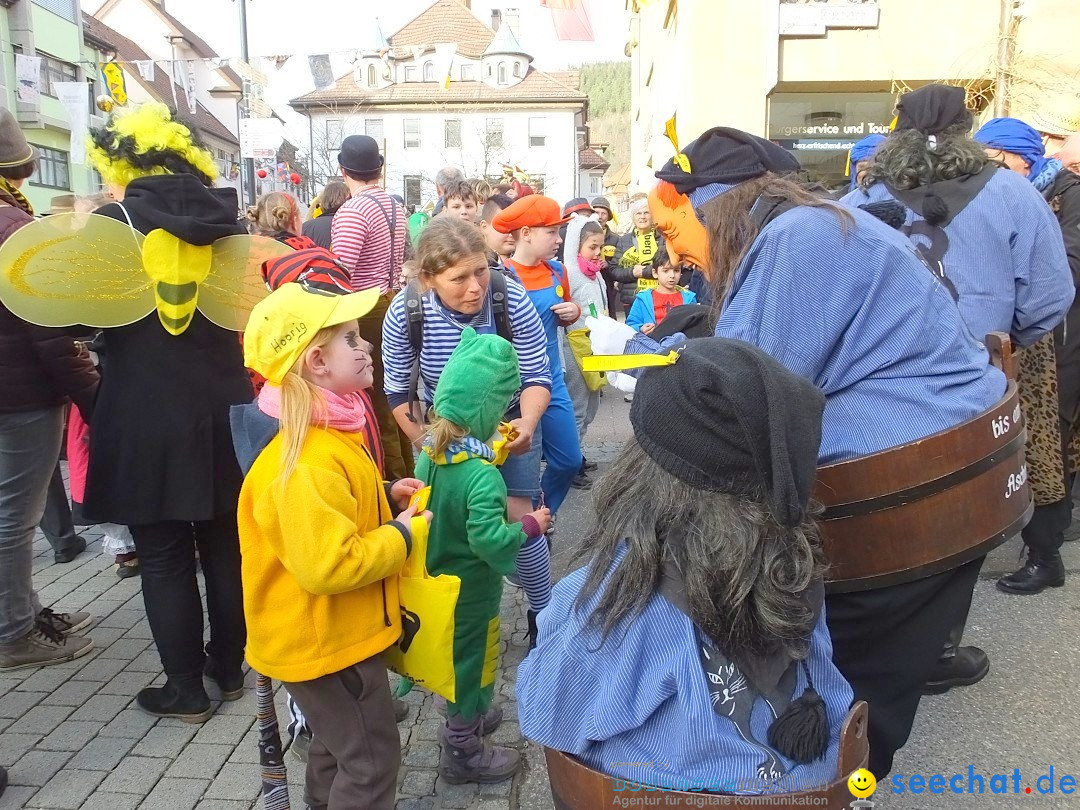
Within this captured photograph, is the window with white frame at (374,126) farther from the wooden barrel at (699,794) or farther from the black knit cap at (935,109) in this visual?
the wooden barrel at (699,794)

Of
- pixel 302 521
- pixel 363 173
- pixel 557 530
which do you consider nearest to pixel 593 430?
pixel 557 530

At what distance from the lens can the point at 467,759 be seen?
2.68 m

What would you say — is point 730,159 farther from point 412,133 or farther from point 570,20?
point 412,133

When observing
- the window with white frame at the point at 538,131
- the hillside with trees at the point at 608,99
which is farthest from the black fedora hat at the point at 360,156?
the hillside with trees at the point at 608,99

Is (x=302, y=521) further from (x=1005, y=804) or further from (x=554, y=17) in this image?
(x=554, y=17)

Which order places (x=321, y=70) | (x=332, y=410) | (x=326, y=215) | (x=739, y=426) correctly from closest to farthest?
(x=739, y=426), (x=332, y=410), (x=326, y=215), (x=321, y=70)

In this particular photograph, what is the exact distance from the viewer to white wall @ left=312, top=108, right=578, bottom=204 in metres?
51.7

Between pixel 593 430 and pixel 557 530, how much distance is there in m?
2.66

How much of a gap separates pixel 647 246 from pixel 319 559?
689cm

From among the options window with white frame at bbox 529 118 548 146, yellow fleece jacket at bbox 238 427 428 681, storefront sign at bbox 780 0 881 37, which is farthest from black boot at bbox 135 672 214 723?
window with white frame at bbox 529 118 548 146

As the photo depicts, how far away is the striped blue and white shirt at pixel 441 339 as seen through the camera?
10.9 ft

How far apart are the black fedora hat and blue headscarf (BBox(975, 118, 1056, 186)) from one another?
3.44 m

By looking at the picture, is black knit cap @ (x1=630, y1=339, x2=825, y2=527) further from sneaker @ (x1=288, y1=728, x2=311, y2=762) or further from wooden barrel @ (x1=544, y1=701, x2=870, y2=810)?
sneaker @ (x1=288, y1=728, x2=311, y2=762)

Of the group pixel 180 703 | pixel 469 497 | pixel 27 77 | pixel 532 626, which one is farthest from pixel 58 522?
pixel 27 77
